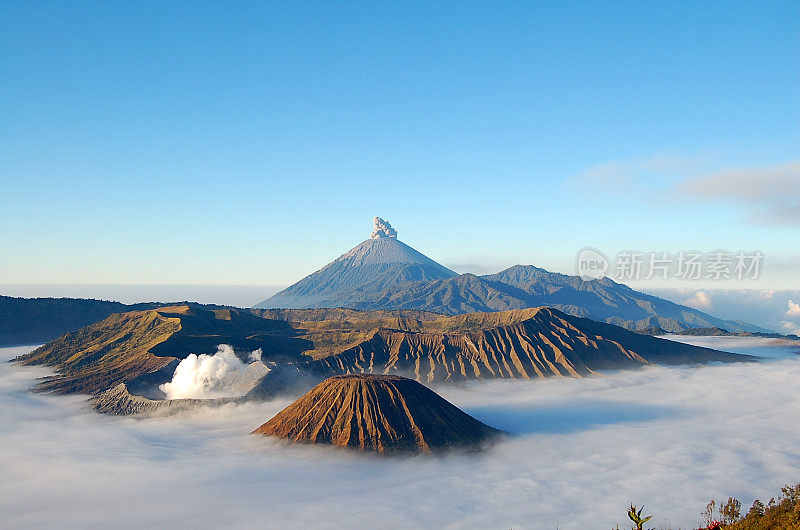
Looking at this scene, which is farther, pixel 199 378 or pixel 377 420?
pixel 199 378

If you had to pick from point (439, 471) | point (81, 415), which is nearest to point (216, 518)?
point (439, 471)

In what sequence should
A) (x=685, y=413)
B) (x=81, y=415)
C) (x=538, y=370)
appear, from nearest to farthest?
(x=81, y=415) < (x=685, y=413) < (x=538, y=370)

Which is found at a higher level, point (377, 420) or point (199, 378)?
point (377, 420)

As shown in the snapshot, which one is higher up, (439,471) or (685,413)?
(685,413)

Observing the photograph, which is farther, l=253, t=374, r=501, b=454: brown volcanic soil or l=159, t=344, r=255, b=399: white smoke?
l=159, t=344, r=255, b=399: white smoke

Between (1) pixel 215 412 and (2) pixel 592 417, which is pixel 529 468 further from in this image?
(1) pixel 215 412
